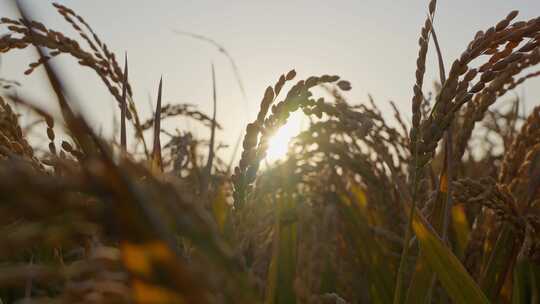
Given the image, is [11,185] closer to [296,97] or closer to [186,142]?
[296,97]

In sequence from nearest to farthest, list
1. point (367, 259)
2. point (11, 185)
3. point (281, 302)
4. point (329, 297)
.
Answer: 1. point (11, 185)
2. point (329, 297)
3. point (281, 302)
4. point (367, 259)

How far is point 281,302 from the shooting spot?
186 cm

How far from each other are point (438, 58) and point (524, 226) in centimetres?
52

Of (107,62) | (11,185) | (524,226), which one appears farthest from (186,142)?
(11,185)

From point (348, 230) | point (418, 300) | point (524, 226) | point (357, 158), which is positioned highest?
point (357, 158)

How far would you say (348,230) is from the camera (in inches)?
109

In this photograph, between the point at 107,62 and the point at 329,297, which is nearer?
the point at 329,297

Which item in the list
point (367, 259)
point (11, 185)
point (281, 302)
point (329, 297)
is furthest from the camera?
point (367, 259)

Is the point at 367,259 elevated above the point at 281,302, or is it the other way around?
the point at 367,259

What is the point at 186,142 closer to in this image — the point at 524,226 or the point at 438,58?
the point at 438,58

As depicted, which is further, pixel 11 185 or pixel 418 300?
pixel 418 300

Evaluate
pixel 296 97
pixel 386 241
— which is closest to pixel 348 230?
pixel 386 241

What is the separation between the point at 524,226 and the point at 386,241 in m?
1.21

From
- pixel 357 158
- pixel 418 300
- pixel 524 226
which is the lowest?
pixel 418 300
